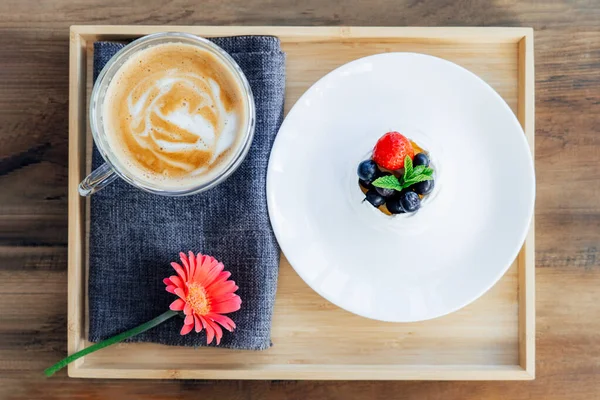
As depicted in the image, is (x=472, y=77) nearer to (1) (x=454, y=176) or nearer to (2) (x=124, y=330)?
(1) (x=454, y=176)

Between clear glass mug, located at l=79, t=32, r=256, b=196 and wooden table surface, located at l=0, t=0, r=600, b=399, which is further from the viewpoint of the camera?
wooden table surface, located at l=0, t=0, r=600, b=399

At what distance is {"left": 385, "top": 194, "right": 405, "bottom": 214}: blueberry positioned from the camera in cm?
102

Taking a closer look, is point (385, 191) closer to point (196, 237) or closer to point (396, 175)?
point (396, 175)

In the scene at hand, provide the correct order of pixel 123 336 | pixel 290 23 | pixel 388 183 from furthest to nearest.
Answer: pixel 290 23 < pixel 123 336 < pixel 388 183

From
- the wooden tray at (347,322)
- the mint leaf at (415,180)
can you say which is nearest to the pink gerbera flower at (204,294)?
the wooden tray at (347,322)

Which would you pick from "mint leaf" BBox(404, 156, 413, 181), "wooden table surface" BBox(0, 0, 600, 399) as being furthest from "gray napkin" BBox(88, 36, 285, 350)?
"mint leaf" BBox(404, 156, 413, 181)

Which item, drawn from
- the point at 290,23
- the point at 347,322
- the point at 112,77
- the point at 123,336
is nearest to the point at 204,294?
the point at 123,336

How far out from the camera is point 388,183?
99cm

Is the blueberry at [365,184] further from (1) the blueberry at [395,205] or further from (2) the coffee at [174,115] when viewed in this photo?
(2) the coffee at [174,115]

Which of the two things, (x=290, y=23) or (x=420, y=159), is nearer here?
(x=420, y=159)

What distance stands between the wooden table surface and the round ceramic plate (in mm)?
177

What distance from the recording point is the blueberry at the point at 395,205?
1017 millimetres

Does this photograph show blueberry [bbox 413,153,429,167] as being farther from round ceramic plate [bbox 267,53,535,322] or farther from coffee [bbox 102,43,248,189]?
coffee [bbox 102,43,248,189]

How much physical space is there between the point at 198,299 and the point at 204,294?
0.01 m
